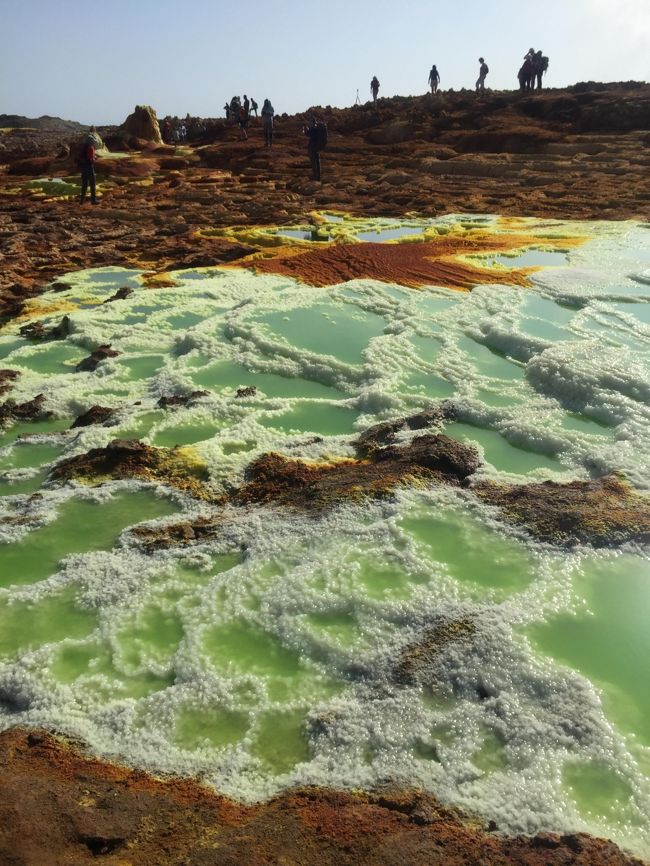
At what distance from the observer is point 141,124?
2703 cm

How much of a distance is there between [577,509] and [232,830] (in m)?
2.54

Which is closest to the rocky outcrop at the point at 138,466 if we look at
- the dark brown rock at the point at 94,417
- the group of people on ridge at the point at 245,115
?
the dark brown rock at the point at 94,417

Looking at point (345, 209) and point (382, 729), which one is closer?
point (382, 729)

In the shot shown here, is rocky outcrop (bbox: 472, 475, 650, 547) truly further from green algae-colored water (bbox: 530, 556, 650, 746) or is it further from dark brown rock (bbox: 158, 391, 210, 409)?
dark brown rock (bbox: 158, 391, 210, 409)

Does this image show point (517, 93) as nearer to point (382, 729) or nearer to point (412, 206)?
point (412, 206)

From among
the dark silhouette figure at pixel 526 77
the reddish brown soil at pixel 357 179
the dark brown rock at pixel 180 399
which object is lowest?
the dark brown rock at pixel 180 399

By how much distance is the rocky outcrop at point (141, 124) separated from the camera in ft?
88.3

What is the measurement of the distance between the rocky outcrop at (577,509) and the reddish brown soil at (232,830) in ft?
5.91

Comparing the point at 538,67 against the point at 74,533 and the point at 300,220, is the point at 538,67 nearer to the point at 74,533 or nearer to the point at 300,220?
the point at 300,220

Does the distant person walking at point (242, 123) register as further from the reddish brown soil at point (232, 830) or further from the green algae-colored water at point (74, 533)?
the reddish brown soil at point (232, 830)

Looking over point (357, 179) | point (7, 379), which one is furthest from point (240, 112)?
point (7, 379)

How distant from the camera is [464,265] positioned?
29.9 ft

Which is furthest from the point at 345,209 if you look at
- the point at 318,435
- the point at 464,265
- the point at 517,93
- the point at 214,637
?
the point at 517,93

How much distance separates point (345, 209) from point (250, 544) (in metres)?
11.7
